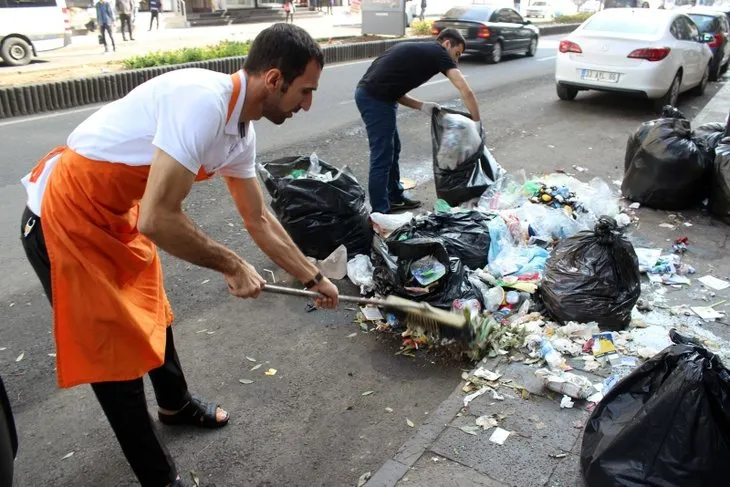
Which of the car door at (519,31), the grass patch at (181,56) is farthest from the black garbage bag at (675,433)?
the car door at (519,31)

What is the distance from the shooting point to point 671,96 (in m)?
9.45

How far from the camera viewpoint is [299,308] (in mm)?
3850

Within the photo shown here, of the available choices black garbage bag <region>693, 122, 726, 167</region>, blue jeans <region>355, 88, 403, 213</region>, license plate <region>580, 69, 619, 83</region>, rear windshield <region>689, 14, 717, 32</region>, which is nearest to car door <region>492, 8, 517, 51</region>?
rear windshield <region>689, 14, 717, 32</region>

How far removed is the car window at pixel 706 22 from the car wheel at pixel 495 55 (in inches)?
180

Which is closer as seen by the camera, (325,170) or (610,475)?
(610,475)

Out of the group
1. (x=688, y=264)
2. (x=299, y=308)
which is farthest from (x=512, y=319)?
(x=688, y=264)

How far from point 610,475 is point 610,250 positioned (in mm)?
1647

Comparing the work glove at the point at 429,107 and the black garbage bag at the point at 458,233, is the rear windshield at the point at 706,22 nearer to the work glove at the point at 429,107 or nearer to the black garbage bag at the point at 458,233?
the work glove at the point at 429,107

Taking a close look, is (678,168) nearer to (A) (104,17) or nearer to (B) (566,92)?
(B) (566,92)

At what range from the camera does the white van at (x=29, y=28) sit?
1266 centimetres

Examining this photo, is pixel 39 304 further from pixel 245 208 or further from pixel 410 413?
pixel 410 413

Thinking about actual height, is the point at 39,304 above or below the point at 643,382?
below

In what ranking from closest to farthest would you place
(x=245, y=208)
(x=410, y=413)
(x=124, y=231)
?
(x=124, y=231), (x=245, y=208), (x=410, y=413)

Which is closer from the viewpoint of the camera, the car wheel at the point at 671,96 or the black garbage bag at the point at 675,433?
the black garbage bag at the point at 675,433
